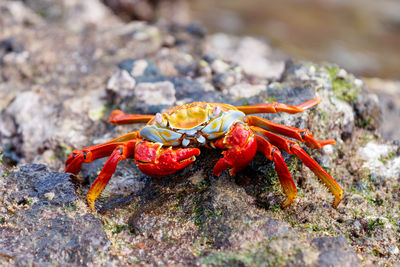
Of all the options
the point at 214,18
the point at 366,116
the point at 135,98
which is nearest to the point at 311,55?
the point at 214,18

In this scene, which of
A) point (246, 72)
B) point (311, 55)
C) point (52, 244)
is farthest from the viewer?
point (311, 55)

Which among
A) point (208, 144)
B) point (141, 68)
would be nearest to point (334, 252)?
point (208, 144)

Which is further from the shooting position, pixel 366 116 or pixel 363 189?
pixel 366 116

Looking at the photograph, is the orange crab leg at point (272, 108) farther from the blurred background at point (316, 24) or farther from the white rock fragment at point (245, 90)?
the blurred background at point (316, 24)

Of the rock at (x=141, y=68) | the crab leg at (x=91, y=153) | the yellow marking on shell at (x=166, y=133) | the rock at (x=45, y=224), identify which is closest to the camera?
the rock at (x=45, y=224)

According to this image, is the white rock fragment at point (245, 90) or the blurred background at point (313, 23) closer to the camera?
the white rock fragment at point (245, 90)

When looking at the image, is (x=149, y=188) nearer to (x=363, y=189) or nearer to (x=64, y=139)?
(x=64, y=139)

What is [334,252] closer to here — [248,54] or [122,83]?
[122,83]

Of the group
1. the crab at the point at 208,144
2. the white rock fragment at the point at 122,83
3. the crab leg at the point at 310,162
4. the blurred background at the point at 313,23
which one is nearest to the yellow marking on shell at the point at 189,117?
the crab at the point at 208,144
